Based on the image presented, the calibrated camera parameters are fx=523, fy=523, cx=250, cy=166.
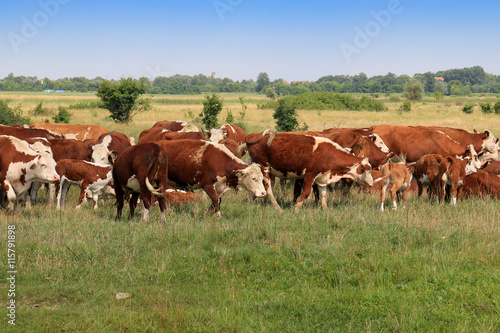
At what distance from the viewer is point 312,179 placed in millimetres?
11555

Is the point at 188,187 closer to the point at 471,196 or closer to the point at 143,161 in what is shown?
the point at 143,161

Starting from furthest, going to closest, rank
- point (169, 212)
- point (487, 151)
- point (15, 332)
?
point (487, 151) → point (169, 212) → point (15, 332)

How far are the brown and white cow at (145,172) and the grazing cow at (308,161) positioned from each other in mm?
2541

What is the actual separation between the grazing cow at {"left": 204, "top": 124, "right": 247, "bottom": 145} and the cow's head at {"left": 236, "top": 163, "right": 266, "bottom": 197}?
238 inches

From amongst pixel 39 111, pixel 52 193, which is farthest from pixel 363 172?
pixel 39 111

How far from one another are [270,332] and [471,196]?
28.4ft

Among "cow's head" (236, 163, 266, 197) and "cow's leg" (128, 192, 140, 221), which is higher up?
"cow's head" (236, 163, 266, 197)

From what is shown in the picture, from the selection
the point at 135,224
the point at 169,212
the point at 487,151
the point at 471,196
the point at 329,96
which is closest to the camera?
the point at 135,224

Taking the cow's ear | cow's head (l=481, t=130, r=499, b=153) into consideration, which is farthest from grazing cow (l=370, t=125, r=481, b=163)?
the cow's ear

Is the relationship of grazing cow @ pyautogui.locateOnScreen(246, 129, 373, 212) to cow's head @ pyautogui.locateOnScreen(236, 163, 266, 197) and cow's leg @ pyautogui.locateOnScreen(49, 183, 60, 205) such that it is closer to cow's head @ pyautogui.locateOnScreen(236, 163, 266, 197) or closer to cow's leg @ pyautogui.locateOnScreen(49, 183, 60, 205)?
cow's head @ pyautogui.locateOnScreen(236, 163, 266, 197)

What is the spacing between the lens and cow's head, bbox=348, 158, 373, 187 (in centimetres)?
1166

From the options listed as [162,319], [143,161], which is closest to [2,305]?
[162,319]

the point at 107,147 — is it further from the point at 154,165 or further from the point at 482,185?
the point at 482,185

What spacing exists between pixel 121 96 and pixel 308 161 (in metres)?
27.6
